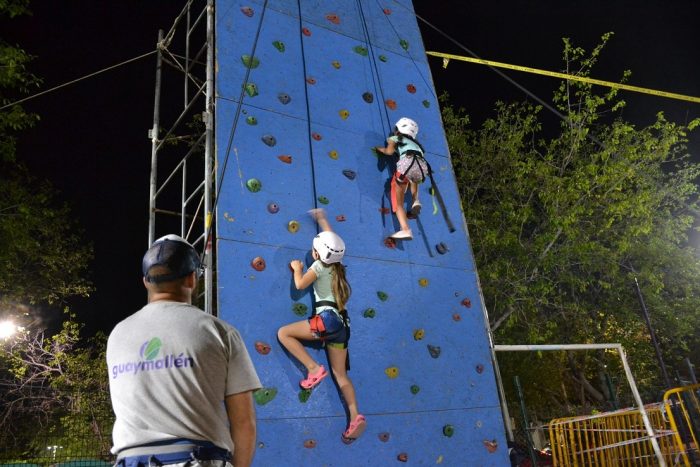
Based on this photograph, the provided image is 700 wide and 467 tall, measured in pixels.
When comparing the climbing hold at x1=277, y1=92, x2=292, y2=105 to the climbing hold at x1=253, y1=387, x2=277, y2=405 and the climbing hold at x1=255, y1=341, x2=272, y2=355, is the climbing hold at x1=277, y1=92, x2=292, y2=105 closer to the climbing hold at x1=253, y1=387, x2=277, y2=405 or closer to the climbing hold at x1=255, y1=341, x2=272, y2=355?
the climbing hold at x1=255, y1=341, x2=272, y2=355

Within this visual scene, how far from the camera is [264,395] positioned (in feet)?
12.6

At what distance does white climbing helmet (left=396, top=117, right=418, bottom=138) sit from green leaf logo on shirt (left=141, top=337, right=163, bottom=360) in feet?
14.1

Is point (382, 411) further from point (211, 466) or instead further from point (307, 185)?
point (211, 466)

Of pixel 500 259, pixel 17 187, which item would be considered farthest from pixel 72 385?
pixel 500 259

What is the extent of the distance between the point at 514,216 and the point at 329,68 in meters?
8.38

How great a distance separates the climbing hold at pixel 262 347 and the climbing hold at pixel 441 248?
2.29 meters

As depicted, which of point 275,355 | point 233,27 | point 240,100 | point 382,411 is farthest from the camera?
point 233,27

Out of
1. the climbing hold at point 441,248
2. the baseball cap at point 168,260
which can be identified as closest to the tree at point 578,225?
the climbing hold at point 441,248

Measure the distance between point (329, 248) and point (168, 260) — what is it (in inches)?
99.3

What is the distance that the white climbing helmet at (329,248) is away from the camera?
4324 millimetres

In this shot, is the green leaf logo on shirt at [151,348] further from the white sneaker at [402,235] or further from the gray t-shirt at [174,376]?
the white sneaker at [402,235]

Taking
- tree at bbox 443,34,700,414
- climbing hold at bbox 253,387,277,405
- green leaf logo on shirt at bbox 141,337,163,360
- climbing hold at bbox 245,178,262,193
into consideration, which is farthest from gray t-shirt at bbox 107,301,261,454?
tree at bbox 443,34,700,414

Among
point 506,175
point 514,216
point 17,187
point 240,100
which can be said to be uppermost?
point 17,187

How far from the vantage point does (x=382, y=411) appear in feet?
14.3
